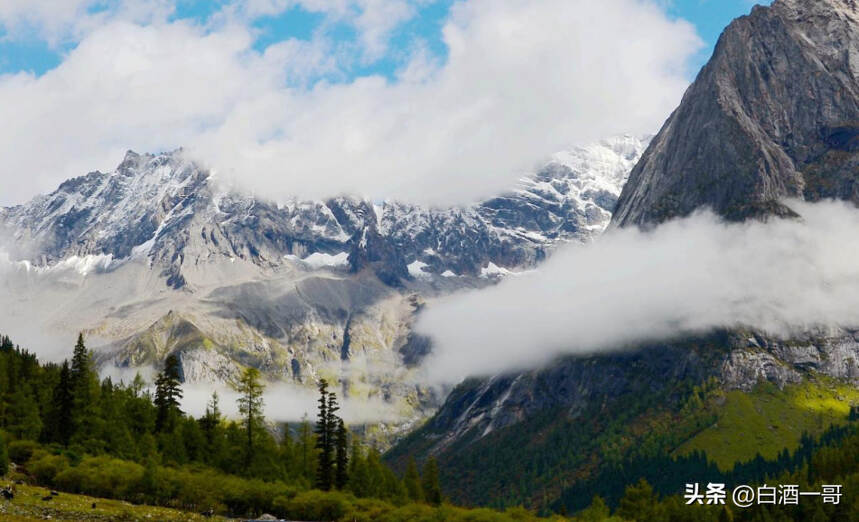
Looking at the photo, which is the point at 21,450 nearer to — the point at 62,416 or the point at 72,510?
the point at 62,416

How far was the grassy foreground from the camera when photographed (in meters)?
84.6

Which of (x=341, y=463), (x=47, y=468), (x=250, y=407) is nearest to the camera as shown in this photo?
(x=47, y=468)

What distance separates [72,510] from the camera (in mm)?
90938

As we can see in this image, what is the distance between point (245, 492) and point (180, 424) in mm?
36100

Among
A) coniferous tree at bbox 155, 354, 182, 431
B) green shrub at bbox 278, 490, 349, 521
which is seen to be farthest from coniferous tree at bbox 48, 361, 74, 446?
green shrub at bbox 278, 490, 349, 521

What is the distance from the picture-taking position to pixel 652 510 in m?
188

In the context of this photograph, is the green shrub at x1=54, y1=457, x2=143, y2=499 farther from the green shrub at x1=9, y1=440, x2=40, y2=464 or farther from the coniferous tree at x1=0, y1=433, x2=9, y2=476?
the green shrub at x1=9, y1=440, x2=40, y2=464

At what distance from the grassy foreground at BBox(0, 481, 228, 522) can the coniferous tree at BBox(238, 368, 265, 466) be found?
41546mm

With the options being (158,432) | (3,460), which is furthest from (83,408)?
(3,460)

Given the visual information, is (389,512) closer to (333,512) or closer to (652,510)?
(333,512)


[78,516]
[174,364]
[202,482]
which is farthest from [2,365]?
[78,516]

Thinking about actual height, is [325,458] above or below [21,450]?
below

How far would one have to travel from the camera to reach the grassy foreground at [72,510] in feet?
278

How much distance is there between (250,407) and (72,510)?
197 ft
